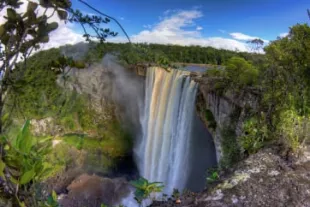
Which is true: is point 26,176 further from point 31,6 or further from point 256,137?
point 256,137

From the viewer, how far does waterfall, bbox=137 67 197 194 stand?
31.4 ft

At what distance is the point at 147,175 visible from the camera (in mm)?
12320

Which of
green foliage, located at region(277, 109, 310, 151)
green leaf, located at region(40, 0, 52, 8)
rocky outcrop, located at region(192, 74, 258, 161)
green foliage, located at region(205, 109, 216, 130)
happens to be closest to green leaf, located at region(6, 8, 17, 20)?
green leaf, located at region(40, 0, 52, 8)

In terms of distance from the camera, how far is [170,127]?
1046 cm

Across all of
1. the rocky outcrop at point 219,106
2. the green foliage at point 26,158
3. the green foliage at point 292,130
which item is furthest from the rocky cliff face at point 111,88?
the green foliage at point 26,158

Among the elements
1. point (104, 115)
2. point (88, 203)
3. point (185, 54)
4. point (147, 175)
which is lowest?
point (88, 203)

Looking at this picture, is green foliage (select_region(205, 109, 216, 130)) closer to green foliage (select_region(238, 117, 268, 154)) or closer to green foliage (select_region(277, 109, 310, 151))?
green foliage (select_region(238, 117, 268, 154))

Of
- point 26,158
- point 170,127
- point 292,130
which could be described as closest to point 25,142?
point 26,158

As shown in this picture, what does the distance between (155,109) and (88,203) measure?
507 cm

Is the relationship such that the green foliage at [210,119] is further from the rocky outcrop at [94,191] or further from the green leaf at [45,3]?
the green leaf at [45,3]

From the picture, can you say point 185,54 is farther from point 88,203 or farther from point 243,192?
point 243,192

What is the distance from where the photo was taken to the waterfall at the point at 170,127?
9.56 meters

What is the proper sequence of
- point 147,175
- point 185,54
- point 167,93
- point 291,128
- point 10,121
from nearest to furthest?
point 10,121 → point 291,128 → point 167,93 → point 147,175 → point 185,54

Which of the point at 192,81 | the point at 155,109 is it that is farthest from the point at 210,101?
the point at 155,109
